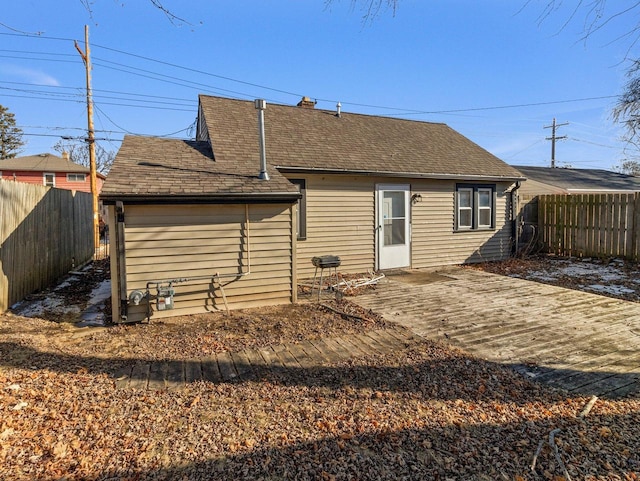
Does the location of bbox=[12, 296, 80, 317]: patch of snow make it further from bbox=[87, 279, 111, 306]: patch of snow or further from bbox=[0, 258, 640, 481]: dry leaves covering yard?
bbox=[0, 258, 640, 481]: dry leaves covering yard

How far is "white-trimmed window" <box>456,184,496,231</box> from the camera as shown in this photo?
1075 cm

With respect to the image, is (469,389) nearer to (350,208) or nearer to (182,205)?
(182,205)

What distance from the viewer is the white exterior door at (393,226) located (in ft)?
Answer: 31.2

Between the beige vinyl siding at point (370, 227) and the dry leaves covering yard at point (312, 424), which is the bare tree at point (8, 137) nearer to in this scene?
the beige vinyl siding at point (370, 227)

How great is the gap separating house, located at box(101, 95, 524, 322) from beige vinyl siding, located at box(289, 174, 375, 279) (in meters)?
0.03

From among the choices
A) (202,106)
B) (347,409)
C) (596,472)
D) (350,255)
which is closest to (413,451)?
(347,409)

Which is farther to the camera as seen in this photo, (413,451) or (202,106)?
(202,106)

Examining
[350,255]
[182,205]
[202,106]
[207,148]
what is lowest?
[350,255]

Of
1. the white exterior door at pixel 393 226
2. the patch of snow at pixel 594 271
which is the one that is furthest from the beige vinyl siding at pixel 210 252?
the patch of snow at pixel 594 271

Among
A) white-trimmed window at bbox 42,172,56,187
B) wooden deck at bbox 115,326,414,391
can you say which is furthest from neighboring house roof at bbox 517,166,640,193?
white-trimmed window at bbox 42,172,56,187

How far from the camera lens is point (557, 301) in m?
6.58

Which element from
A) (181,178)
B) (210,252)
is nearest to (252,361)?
(210,252)

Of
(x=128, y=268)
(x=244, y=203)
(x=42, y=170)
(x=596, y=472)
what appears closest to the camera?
(x=596, y=472)

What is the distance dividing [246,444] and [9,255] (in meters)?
5.89
